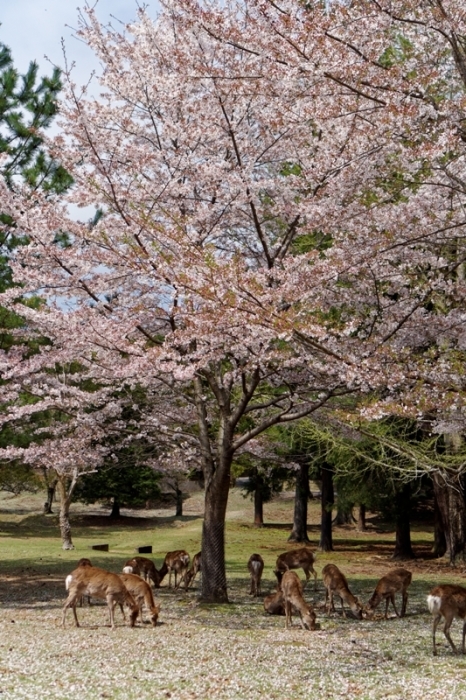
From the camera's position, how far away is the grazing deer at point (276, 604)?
11859mm

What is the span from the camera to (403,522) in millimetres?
26844

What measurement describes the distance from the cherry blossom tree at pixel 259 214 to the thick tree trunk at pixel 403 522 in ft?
46.3

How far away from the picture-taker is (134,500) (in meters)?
42.4

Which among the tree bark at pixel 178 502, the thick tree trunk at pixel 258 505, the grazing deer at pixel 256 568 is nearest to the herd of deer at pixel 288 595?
the grazing deer at pixel 256 568

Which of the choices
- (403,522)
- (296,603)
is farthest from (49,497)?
(296,603)

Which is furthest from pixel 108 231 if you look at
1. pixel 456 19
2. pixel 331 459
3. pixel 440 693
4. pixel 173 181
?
pixel 331 459

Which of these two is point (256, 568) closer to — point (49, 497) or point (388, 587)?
point (388, 587)

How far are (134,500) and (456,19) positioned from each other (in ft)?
125

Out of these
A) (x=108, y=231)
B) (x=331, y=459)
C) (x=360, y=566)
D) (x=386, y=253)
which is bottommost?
(x=360, y=566)

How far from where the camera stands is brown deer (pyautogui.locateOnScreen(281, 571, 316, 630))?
34.9 ft

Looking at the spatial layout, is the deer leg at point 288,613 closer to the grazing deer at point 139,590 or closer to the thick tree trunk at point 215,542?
the grazing deer at point 139,590

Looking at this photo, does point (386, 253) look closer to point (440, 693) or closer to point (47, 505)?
point (440, 693)

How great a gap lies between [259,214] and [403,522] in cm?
1773

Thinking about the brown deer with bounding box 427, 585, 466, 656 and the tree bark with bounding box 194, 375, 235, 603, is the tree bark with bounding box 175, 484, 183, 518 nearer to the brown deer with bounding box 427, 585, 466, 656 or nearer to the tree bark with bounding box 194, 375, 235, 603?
the tree bark with bounding box 194, 375, 235, 603
